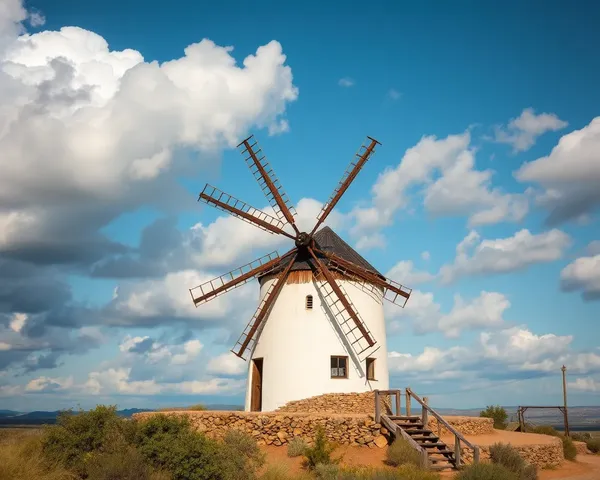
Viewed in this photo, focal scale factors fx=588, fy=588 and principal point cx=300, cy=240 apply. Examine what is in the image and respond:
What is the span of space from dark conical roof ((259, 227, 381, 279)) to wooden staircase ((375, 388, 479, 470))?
6252 mm

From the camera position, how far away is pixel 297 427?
55.1 feet

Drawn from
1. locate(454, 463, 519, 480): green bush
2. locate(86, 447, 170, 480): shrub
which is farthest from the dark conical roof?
locate(86, 447, 170, 480): shrub

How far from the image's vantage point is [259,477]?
42.9 ft

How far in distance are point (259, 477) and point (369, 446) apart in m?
4.23

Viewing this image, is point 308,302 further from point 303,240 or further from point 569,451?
point 569,451

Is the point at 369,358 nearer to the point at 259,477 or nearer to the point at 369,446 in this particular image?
the point at 369,446

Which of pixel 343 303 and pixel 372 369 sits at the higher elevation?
pixel 343 303

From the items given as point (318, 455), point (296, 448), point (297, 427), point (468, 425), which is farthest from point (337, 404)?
point (318, 455)

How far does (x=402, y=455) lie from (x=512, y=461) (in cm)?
303

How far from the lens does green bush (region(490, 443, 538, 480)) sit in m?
15.0

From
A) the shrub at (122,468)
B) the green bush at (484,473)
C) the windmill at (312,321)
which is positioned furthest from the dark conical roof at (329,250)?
the shrub at (122,468)

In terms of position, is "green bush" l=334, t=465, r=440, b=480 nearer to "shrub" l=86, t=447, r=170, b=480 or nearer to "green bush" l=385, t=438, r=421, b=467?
"green bush" l=385, t=438, r=421, b=467

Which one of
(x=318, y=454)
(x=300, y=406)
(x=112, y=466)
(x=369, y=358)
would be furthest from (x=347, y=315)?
(x=112, y=466)

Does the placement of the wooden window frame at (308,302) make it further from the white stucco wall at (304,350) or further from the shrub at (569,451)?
the shrub at (569,451)
